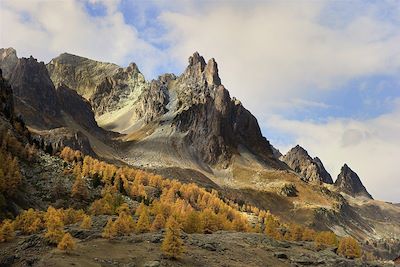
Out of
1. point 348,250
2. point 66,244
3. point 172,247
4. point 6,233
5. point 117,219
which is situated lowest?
point 6,233

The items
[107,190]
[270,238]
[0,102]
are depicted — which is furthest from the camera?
[0,102]

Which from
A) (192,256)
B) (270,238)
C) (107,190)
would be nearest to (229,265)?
(192,256)

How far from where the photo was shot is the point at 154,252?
245ft

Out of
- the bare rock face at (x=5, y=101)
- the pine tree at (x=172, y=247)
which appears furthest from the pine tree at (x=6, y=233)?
the bare rock face at (x=5, y=101)

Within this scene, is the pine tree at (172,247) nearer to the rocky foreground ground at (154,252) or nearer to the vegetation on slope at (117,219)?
the vegetation on slope at (117,219)

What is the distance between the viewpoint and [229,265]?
77125 mm

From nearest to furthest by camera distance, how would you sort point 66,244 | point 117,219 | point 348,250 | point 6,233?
point 66,244 → point 6,233 → point 117,219 → point 348,250

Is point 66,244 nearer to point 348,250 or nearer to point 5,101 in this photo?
point 348,250

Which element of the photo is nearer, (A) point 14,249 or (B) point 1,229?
(A) point 14,249

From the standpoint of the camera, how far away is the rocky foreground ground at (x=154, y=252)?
64.6m

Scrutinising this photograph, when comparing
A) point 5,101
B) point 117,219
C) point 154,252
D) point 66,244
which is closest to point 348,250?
point 117,219

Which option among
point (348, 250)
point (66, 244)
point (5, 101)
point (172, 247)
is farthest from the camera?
point (5, 101)

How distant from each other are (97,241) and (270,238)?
48.7 m

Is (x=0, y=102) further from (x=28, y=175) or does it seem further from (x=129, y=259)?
(x=129, y=259)
